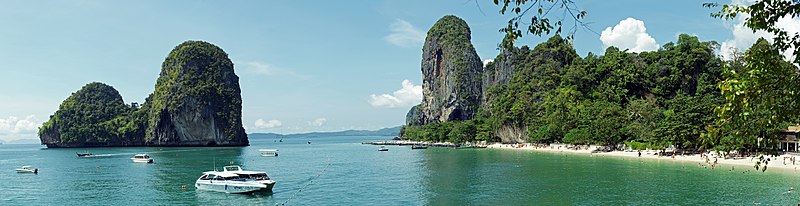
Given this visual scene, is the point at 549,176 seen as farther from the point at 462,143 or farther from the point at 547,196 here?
the point at 462,143

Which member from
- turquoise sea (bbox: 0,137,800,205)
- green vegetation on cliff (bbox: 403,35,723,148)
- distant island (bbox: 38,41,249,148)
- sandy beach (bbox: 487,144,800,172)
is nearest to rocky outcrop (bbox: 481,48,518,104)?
green vegetation on cliff (bbox: 403,35,723,148)

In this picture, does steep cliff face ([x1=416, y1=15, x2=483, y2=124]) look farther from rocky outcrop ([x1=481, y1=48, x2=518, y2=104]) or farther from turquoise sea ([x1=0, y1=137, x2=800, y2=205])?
turquoise sea ([x1=0, y1=137, x2=800, y2=205])

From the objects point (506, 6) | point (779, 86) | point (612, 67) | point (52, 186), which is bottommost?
point (52, 186)

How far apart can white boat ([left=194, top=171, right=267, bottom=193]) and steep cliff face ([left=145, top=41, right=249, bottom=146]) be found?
12051cm

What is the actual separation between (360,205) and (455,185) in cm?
1105

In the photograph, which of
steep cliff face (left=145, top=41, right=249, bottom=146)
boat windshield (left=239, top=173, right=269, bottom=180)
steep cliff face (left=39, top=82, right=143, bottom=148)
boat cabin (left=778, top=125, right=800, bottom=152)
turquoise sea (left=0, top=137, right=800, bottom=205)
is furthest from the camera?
steep cliff face (left=39, top=82, right=143, bottom=148)

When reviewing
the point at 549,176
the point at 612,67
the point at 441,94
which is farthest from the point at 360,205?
the point at 441,94

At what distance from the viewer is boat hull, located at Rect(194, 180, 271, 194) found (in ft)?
120

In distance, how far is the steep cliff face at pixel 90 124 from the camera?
518ft

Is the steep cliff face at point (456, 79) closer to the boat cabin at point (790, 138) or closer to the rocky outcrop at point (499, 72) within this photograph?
the rocky outcrop at point (499, 72)

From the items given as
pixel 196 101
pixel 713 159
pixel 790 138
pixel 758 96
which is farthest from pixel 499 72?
pixel 758 96

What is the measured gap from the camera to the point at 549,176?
4575 centimetres

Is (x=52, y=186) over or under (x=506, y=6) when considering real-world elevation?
under

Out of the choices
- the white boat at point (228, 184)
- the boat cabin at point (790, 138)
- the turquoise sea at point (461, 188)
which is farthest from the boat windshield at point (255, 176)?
the boat cabin at point (790, 138)
